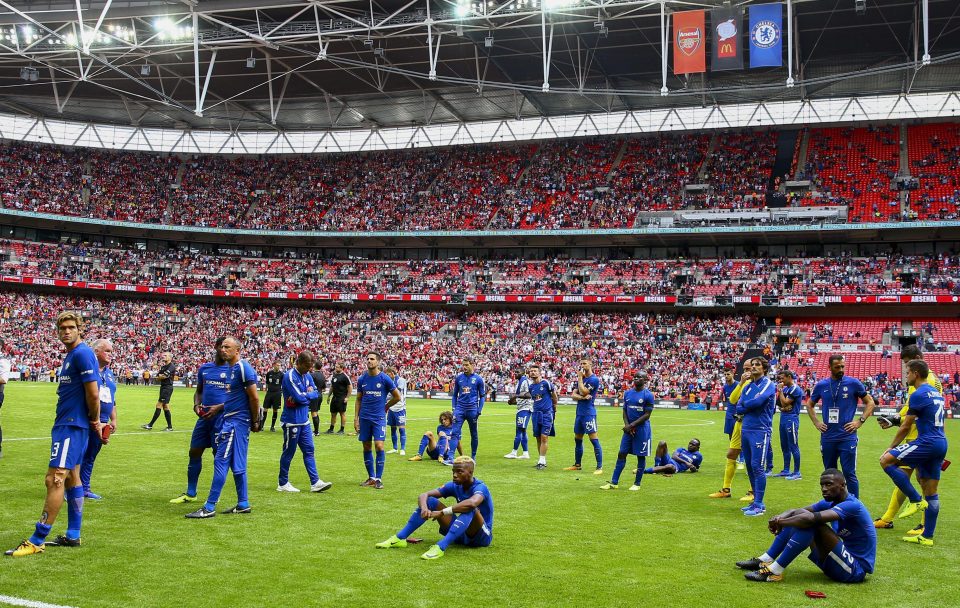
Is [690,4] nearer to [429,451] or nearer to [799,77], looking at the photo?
[799,77]

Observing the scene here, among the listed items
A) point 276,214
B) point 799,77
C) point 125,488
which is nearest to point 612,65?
point 799,77

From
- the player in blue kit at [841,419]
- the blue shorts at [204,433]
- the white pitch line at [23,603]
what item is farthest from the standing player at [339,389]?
the white pitch line at [23,603]

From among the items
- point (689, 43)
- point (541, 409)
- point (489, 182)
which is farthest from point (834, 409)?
point (489, 182)

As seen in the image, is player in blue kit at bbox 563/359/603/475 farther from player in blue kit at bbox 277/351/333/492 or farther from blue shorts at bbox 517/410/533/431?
player in blue kit at bbox 277/351/333/492

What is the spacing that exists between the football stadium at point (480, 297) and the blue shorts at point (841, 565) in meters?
0.03

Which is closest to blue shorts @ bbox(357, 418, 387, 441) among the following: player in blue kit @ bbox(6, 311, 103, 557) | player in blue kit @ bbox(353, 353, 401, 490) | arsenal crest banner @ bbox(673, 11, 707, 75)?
player in blue kit @ bbox(353, 353, 401, 490)

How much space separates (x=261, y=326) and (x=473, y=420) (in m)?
43.5

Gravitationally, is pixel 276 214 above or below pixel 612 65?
below

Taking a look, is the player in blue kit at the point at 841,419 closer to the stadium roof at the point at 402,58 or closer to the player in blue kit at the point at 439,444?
the player in blue kit at the point at 439,444

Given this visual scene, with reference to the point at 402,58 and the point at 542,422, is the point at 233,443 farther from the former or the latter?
the point at 402,58

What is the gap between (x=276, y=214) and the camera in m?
62.7

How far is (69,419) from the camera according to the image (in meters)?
7.79

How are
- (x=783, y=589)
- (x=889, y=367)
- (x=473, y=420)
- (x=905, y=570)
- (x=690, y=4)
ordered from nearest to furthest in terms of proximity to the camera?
(x=783, y=589), (x=905, y=570), (x=473, y=420), (x=690, y=4), (x=889, y=367)

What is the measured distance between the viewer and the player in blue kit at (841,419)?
11.0 meters
